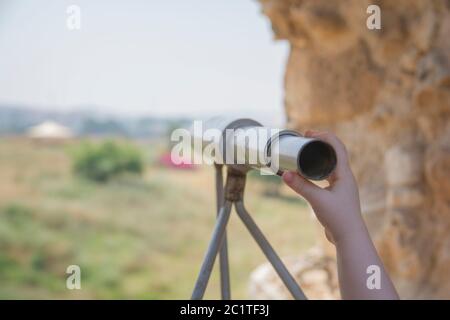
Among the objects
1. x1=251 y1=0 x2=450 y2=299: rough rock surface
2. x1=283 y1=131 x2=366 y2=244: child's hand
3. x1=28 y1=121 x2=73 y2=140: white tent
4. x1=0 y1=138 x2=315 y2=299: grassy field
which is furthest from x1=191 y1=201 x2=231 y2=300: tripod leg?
x1=28 y1=121 x2=73 y2=140: white tent

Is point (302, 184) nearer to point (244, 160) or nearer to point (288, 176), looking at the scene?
point (288, 176)

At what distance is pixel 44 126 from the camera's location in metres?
8.95

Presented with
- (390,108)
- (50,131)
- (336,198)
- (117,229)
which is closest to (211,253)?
(336,198)

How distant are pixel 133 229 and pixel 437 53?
575 centimetres

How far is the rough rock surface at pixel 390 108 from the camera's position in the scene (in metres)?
1.76

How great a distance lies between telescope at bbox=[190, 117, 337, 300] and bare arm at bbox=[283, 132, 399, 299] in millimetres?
16

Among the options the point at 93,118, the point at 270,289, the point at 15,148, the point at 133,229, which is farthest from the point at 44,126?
the point at 270,289

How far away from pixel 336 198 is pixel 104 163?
7956 mm

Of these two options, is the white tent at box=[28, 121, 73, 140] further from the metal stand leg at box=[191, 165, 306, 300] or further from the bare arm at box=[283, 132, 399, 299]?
the bare arm at box=[283, 132, 399, 299]

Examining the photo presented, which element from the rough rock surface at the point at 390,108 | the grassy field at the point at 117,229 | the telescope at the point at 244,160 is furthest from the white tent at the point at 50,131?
the telescope at the point at 244,160

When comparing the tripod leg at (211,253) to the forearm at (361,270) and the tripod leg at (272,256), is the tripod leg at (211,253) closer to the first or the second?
the tripod leg at (272,256)

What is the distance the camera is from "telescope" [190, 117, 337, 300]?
26.0 inches
